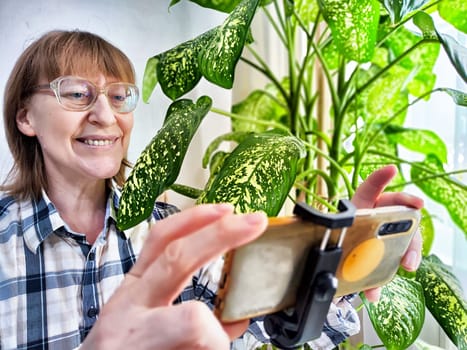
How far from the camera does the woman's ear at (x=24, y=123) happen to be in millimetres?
622

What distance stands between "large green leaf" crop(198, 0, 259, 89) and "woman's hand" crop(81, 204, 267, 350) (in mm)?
251

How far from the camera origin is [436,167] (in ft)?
3.19

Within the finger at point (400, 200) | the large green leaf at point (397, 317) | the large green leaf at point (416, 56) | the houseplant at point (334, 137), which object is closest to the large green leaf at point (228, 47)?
the houseplant at point (334, 137)

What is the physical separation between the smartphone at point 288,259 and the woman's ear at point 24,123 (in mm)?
428

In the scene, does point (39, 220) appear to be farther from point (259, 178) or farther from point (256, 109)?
point (256, 109)

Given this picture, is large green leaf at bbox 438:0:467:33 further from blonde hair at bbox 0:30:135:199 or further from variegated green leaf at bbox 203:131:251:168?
blonde hair at bbox 0:30:135:199

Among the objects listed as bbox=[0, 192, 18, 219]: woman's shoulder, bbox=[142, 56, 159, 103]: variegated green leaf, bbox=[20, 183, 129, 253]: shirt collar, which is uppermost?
bbox=[142, 56, 159, 103]: variegated green leaf

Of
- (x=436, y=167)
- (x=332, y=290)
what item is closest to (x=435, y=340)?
(x=436, y=167)

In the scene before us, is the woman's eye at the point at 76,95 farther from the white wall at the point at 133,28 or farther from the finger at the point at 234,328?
the finger at the point at 234,328

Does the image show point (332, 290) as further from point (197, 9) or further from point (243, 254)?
point (197, 9)

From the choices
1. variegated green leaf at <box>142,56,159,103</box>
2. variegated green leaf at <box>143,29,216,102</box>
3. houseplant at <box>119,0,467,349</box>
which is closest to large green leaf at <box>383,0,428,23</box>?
houseplant at <box>119,0,467,349</box>

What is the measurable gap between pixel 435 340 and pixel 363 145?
1.88ft

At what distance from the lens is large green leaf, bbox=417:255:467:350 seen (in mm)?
675

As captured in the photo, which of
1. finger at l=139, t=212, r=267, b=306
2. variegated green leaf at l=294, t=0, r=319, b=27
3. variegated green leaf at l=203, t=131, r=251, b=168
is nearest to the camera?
finger at l=139, t=212, r=267, b=306
